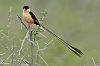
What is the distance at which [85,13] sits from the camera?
15172 mm

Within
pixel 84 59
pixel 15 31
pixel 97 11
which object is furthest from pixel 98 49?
pixel 97 11

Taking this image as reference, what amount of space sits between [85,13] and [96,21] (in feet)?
4.61

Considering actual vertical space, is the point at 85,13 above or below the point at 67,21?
above

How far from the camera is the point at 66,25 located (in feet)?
43.4

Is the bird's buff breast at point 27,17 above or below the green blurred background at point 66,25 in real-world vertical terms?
below

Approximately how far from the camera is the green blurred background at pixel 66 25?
957cm

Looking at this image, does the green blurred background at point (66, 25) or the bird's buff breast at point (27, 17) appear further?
the green blurred background at point (66, 25)

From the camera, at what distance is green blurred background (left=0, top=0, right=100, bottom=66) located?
957cm

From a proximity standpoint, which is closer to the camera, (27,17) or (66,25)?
(27,17)

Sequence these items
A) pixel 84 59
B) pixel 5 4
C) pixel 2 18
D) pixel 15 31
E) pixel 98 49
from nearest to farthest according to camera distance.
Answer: pixel 84 59
pixel 98 49
pixel 15 31
pixel 2 18
pixel 5 4

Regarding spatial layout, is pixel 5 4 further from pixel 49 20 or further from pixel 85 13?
pixel 85 13

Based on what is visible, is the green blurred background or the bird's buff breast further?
the green blurred background

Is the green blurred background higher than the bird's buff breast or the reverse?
higher

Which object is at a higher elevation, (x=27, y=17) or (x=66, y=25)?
(x=66, y=25)
